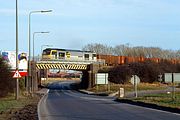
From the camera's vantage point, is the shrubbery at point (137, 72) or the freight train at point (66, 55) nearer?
the shrubbery at point (137, 72)

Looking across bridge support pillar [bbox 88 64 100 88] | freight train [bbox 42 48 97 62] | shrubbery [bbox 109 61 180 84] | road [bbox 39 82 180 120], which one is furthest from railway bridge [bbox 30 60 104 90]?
road [bbox 39 82 180 120]

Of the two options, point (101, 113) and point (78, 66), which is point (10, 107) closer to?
point (101, 113)

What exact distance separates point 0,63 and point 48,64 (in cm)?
6601

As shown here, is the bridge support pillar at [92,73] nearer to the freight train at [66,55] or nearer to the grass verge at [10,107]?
the freight train at [66,55]

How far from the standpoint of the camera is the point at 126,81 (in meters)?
108

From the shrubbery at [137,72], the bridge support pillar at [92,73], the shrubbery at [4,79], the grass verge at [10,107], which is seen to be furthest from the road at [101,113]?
the bridge support pillar at [92,73]

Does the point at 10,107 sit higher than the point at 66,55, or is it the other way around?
the point at 66,55

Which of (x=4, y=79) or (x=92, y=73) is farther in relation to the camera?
(x=92, y=73)

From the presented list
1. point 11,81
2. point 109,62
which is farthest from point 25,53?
point 109,62

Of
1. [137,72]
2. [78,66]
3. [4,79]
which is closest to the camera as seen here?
[4,79]

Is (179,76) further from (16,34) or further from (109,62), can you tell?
(109,62)

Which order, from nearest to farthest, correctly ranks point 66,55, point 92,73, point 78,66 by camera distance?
point 92,73 < point 78,66 < point 66,55

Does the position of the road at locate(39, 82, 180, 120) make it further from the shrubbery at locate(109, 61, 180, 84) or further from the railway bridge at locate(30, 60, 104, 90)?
the railway bridge at locate(30, 60, 104, 90)

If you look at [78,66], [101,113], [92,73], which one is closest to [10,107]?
[101,113]
